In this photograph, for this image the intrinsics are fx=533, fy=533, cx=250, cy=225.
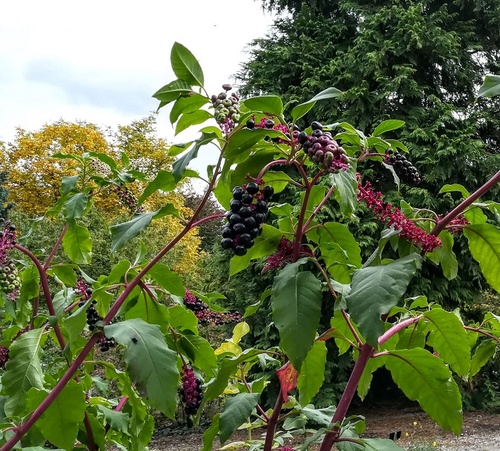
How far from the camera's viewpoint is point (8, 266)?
1309 mm

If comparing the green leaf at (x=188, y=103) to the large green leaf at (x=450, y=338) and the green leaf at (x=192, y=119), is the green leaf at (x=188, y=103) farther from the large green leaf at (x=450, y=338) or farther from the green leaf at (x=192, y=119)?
the large green leaf at (x=450, y=338)

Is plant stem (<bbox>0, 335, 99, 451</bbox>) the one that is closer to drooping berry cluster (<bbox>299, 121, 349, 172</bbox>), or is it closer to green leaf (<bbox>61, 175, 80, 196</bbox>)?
drooping berry cluster (<bbox>299, 121, 349, 172</bbox>)

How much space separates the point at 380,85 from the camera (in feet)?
33.8

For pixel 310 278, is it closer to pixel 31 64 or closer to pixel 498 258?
pixel 498 258

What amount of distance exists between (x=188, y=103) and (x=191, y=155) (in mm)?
94

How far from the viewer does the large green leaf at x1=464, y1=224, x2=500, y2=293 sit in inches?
36.7

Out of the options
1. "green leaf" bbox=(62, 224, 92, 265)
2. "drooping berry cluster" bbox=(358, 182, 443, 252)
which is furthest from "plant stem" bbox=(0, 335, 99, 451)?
"green leaf" bbox=(62, 224, 92, 265)

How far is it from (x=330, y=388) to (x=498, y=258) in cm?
836

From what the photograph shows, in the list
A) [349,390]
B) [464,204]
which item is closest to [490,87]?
[464,204]

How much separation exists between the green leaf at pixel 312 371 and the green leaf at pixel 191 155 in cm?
48

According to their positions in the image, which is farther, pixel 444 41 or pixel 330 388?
pixel 444 41

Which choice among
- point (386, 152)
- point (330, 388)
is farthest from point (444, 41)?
point (386, 152)

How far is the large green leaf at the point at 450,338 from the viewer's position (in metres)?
0.96

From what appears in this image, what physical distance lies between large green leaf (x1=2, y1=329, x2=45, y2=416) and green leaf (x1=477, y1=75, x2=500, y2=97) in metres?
0.93
